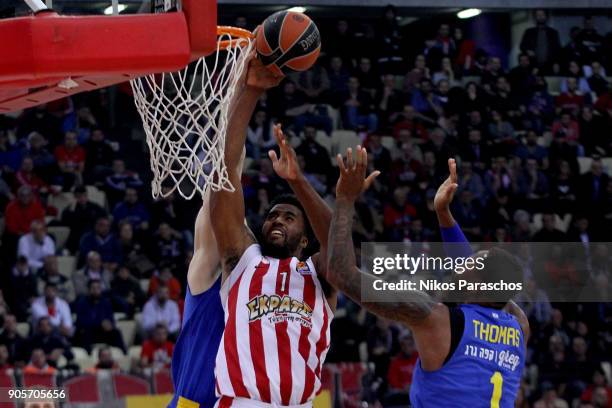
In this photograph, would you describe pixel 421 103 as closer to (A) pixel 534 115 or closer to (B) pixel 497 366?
Result: (A) pixel 534 115

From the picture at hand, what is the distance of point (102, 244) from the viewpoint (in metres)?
13.4

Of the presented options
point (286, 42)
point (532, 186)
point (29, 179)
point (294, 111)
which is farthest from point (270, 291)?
point (532, 186)

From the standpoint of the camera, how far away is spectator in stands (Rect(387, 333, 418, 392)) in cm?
1249

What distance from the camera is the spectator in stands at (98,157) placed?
1431cm

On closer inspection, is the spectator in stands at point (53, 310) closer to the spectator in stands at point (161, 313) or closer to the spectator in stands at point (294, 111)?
the spectator in stands at point (161, 313)

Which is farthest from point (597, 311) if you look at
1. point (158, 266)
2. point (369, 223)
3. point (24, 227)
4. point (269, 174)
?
point (24, 227)

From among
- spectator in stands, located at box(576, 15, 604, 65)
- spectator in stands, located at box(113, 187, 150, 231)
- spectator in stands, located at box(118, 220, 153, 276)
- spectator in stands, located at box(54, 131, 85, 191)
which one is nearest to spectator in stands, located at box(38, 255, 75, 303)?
spectator in stands, located at box(118, 220, 153, 276)

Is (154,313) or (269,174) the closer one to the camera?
(154,313)

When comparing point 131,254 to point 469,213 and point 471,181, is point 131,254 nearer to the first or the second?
point 469,213

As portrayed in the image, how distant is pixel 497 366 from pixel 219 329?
1.34 meters

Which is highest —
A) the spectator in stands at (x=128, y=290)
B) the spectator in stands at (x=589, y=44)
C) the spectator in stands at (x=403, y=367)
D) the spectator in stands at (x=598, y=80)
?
the spectator in stands at (x=589, y=44)

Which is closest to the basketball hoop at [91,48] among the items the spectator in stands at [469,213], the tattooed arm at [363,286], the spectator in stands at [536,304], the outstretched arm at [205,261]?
the tattooed arm at [363,286]

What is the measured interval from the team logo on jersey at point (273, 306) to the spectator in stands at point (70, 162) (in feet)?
28.7

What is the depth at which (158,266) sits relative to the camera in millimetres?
13672
